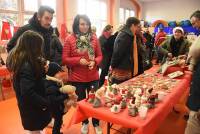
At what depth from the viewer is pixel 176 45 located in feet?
10.9

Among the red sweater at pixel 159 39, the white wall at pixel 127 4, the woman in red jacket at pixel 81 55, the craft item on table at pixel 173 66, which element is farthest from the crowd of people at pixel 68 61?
the white wall at pixel 127 4

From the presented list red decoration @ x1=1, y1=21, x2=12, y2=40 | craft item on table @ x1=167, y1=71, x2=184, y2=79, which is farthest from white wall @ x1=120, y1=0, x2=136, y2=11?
craft item on table @ x1=167, y1=71, x2=184, y2=79

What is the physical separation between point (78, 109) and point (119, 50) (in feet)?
3.14

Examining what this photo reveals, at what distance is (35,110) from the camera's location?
1569mm

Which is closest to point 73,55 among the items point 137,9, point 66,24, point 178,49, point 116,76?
point 116,76

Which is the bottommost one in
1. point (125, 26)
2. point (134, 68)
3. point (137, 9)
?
point (134, 68)

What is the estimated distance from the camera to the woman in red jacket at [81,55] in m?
2.15

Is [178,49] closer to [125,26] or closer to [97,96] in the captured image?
[125,26]

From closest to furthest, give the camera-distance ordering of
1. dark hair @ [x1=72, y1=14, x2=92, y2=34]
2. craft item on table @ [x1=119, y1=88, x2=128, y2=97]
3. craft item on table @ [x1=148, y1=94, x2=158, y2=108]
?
craft item on table @ [x1=148, y1=94, x2=158, y2=108] → craft item on table @ [x1=119, y1=88, x2=128, y2=97] → dark hair @ [x1=72, y1=14, x2=92, y2=34]

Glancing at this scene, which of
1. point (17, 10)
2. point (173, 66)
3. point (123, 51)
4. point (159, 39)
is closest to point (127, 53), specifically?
point (123, 51)

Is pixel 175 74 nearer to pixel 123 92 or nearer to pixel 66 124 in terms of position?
pixel 123 92

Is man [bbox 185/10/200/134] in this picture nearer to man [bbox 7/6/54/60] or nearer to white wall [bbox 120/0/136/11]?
man [bbox 7/6/54/60]

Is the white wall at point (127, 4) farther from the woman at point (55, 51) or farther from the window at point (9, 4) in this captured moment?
the woman at point (55, 51)

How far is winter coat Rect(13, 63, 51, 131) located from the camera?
55.8 inches
